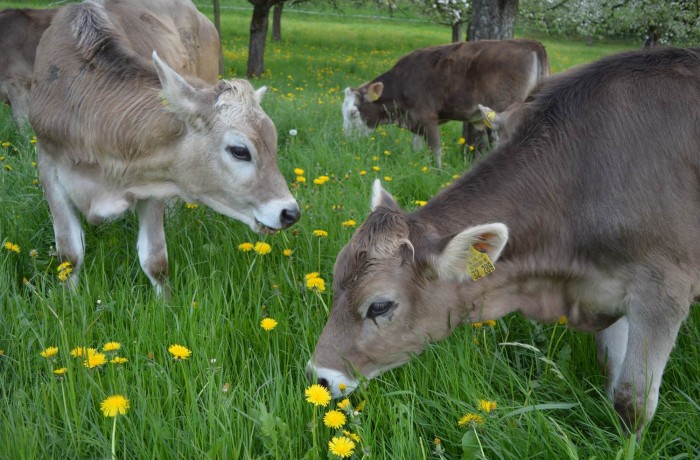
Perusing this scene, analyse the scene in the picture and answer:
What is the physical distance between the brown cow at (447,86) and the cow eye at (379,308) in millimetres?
5811

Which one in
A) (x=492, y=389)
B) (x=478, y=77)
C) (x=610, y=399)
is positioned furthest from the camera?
(x=478, y=77)

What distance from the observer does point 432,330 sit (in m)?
2.91

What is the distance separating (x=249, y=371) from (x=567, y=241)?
5.12 feet

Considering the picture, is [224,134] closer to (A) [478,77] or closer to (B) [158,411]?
(B) [158,411]

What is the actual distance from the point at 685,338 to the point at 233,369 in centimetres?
240

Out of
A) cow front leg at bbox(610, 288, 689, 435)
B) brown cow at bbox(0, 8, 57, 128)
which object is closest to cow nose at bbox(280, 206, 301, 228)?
cow front leg at bbox(610, 288, 689, 435)

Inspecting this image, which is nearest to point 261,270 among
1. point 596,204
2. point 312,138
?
point 596,204

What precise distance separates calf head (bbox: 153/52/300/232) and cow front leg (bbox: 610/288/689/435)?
1963 millimetres

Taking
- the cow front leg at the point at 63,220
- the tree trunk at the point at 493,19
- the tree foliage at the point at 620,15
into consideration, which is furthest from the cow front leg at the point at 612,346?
the tree foliage at the point at 620,15

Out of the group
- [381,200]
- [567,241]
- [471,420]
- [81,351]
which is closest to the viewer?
[471,420]

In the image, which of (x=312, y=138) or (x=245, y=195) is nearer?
(x=245, y=195)

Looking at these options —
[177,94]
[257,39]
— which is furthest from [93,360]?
[257,39]

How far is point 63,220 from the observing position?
4.02m

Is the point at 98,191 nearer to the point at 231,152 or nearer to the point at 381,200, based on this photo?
the point at 231,152
